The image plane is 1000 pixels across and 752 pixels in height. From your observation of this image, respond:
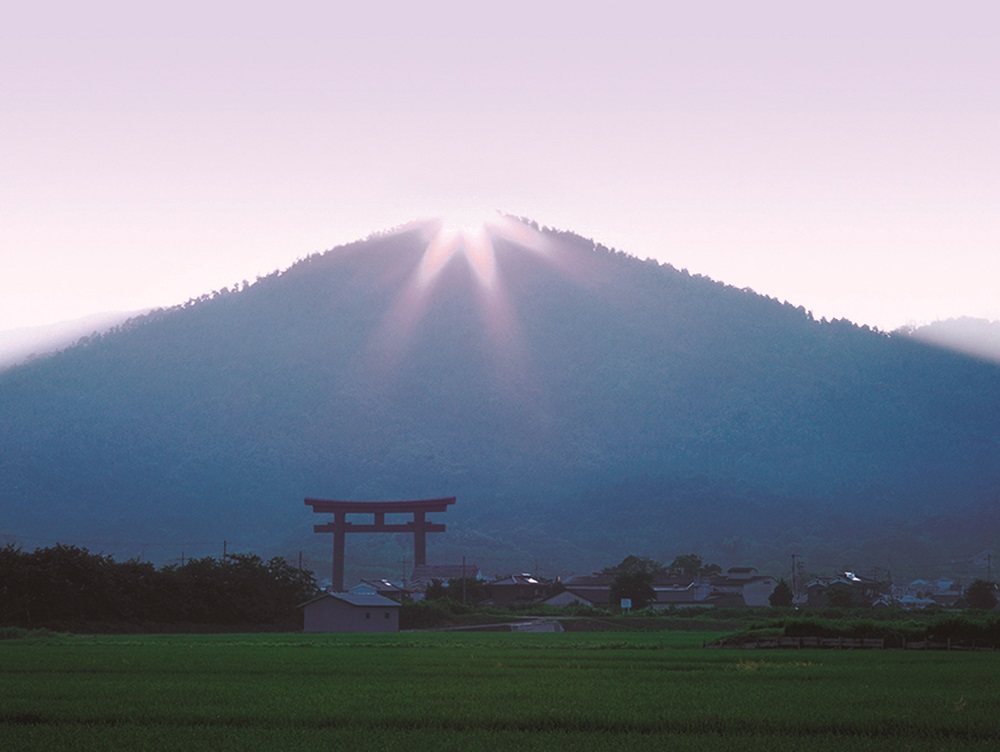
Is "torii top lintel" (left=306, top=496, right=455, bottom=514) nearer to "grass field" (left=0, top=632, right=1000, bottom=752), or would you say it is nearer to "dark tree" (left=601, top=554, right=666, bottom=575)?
"dark tree" (left=601, top=554, right=666, bottom=575)

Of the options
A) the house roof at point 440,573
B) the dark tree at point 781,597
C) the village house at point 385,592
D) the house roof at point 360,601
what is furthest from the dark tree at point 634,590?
the house roof at point 360,601

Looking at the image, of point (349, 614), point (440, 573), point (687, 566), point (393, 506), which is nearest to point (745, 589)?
point (687, 566)

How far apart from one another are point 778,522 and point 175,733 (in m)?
170

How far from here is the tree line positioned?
52.0 metres

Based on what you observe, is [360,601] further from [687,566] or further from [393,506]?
[687,566]

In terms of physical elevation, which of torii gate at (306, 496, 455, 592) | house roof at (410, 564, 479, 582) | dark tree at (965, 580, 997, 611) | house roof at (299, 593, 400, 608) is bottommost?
dark tree at (965, 580, 997, 611)

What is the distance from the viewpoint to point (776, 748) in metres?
13.0

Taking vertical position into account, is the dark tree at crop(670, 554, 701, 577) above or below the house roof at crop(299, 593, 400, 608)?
above

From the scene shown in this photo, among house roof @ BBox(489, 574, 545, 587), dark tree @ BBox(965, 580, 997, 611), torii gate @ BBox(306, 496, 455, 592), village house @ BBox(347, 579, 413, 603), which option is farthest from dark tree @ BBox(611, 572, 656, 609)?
dark tree @ BBox(965, 580, 997, 611)

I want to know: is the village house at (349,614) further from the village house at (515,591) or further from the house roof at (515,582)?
the house roof at (515,582)

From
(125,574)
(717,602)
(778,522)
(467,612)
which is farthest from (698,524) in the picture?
(125,574)

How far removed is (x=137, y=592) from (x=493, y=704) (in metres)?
42.0

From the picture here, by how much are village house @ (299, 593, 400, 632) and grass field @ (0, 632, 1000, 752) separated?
2999cm

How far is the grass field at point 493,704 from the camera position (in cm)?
1370
